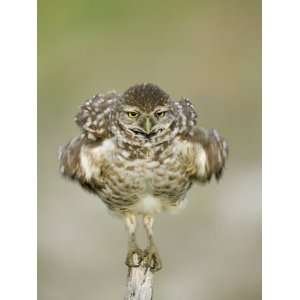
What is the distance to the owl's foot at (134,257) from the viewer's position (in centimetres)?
143

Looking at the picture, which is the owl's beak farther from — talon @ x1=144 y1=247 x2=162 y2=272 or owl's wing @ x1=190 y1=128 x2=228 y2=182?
talon @ x1=144 y1=247 x2=162 y2=272

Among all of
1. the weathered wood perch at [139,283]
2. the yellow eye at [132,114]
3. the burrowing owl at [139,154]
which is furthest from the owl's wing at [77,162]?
the weathered wood perch at [139,283]

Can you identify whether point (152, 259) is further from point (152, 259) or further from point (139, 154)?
point (139, 154)

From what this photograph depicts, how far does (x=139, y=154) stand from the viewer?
139 centimetres

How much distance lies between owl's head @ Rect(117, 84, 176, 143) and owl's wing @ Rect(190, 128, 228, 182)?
0.08 m

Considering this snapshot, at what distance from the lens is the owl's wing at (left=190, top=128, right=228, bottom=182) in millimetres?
1426

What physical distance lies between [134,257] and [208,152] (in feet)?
1.00

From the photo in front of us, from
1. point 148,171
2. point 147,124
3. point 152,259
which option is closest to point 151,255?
point 152,259

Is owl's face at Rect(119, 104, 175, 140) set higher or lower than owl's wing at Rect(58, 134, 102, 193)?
higher

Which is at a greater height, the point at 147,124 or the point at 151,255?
the point at 147,124

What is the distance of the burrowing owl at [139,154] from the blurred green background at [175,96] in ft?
0.09

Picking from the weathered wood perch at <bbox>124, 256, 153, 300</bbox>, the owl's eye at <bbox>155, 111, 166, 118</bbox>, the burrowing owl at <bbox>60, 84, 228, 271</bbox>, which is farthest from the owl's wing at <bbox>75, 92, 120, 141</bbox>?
the weathered wood perch at <bbox>124, 256, 153, 300</bbox>
